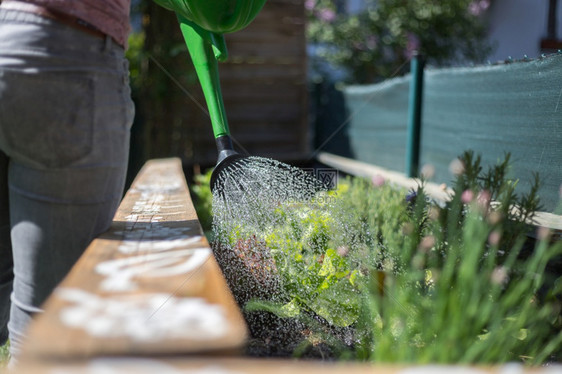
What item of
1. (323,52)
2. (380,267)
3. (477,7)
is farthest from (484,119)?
(323,52)

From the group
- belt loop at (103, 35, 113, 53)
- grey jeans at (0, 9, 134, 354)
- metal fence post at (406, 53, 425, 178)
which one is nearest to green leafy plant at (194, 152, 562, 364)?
grey jeans at (0, 9, 134, 354)

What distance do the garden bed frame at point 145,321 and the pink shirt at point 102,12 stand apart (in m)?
0.53

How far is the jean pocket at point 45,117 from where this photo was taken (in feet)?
3.99

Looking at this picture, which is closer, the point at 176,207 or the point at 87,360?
the point at 87,360

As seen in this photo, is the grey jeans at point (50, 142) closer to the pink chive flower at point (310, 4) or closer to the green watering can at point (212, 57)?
the green watering can at point (212, 57)

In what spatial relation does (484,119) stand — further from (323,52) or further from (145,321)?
(323,52)

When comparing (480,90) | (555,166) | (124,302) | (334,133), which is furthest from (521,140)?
(334,133)

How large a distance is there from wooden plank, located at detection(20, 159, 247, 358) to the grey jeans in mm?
105

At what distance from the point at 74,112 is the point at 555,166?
2052 millimetres

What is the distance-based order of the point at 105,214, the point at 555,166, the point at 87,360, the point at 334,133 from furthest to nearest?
the point at 334,133 < the point at 555,166 < the point at 105,214 < the point at 87,360

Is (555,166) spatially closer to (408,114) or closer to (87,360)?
(408,114)

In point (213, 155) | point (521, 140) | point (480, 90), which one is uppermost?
point (480, 90)

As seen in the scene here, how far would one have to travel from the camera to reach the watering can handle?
6.18ft

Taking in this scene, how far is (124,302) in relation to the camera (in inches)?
38.3
